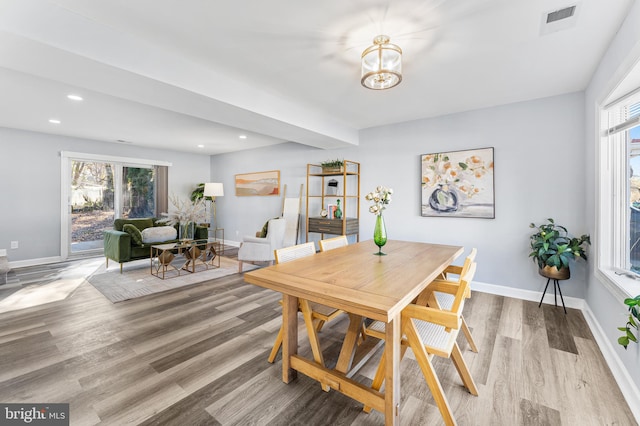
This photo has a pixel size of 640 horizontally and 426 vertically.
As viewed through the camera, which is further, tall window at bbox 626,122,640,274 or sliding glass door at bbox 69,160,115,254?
sliding glass door at bbox 69,160,115,254

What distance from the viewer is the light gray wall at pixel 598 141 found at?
1.69 m

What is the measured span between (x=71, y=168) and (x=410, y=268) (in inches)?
267

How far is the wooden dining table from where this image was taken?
1278 millimetres

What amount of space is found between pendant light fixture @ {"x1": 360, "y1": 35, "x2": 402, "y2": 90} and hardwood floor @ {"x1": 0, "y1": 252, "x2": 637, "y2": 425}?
84.1 inches

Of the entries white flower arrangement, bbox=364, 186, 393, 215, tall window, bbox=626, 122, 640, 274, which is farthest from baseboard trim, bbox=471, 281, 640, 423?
white flower arrangement, bbox=364, 186, 393, 215

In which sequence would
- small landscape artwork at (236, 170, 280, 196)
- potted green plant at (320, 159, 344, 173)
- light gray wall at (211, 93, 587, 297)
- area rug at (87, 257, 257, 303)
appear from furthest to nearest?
1. small landscape artwork at (236, 170, 280, 196)
2. potted green plant at (320, 159, 344, 173)
3. area rug at (87, 257, 257, 303)
4. light gray wall at (211, 93, 587, 297)

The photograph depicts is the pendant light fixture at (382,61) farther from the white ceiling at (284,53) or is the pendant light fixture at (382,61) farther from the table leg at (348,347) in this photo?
the table leg at (348,347)

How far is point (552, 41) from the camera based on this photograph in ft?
6.97

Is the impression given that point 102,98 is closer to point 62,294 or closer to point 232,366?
point 62,294

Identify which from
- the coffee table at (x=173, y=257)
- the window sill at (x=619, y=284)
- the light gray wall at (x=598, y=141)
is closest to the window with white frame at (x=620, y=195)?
the window sill at (x=619, y=284)

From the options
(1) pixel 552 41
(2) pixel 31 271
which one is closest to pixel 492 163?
(1) pixel 552 41

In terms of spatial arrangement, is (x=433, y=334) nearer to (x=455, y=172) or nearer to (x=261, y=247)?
(x=455, y=172)

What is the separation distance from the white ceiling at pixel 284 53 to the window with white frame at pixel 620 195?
583mm

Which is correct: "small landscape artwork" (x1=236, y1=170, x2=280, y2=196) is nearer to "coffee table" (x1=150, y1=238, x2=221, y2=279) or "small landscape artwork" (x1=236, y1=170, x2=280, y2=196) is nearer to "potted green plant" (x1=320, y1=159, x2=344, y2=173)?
"potted green plant" (x1=320, y1=159, x2=344, y2=173)
